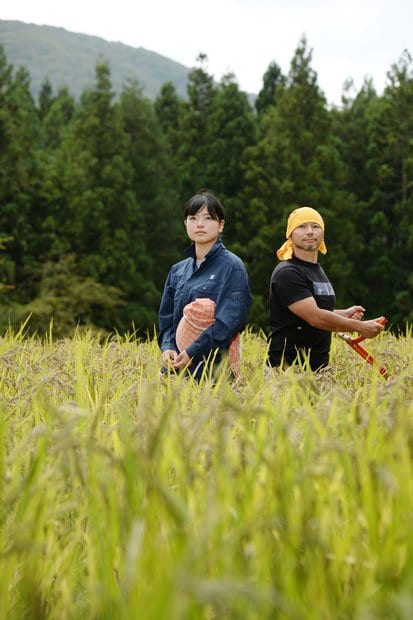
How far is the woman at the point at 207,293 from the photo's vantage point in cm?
468

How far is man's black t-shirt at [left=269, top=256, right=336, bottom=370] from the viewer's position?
4.91m

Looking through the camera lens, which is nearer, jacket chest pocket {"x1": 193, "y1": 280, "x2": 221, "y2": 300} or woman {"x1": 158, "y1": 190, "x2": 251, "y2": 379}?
woman {"x1": 158, "y1": 190, "x2": 251, "y2": 379}

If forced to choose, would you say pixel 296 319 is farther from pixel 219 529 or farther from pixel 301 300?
pixel 219 529

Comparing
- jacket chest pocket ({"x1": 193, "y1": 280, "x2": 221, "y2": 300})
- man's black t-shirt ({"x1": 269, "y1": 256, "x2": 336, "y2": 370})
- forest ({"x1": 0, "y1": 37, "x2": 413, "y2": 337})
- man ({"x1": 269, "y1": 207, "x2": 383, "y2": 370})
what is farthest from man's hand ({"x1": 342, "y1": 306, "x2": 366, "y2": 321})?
forest ({"x1": 0, "y1": 37, "x2": 413, "y2": 337})

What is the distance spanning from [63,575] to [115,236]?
93.2ft

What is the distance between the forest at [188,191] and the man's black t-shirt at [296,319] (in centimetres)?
2151

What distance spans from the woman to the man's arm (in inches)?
11.9

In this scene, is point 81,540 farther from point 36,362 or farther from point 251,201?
point 251,201

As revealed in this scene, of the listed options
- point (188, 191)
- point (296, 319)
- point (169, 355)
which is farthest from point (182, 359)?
point (188, 191)

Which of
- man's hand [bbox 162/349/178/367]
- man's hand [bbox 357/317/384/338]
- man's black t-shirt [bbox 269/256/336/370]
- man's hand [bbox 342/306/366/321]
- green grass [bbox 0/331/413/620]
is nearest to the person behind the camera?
green grass [bbox 0/331/413/620]

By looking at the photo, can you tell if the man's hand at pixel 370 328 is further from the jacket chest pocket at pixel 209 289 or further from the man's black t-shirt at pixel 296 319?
the jacket chest pocket at pixel 209 289

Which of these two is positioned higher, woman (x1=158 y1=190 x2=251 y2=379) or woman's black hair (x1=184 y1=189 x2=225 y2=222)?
woman's black hair (x1=184 y1=189 x2=225 y2=222)

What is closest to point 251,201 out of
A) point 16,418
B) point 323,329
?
point 323,329

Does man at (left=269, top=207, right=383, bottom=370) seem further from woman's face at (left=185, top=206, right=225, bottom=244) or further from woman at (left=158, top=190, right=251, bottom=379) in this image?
woman's face at (left=185, top=206, right=225, bottom=244)
